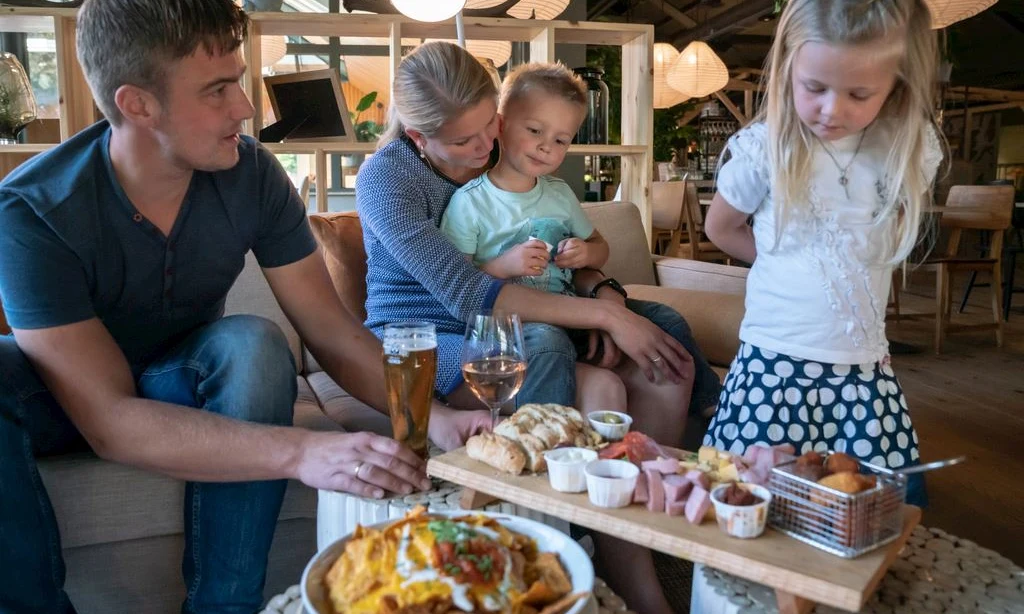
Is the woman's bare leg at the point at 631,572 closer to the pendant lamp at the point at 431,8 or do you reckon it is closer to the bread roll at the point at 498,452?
the bread roll at the point at 498,452

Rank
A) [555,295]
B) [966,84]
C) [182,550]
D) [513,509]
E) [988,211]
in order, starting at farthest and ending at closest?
[966,84] < [988,211] < [555,295] < [182,550] < [513,509]

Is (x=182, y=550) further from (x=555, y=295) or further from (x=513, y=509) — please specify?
(x=555, y=295)

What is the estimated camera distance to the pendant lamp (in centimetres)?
236

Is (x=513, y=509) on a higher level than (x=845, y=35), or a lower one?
lower

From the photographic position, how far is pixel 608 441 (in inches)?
45.6

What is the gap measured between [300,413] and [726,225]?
987mm

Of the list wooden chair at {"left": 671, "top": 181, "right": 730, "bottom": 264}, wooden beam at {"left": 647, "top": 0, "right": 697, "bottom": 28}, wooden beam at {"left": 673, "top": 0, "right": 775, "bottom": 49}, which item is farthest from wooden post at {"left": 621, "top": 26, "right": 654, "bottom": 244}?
wooden beam at {"left": 647, "top": 0, "right": 697, "bottom": 28}

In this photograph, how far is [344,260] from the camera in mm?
2102

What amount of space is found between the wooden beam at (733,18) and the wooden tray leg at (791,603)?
738 cm

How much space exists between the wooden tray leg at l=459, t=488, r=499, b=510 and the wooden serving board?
0.07 meters

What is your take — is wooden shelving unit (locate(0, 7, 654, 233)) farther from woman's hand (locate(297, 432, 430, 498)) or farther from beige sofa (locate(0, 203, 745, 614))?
woman's hand (locate(297, 432, 430, 498))

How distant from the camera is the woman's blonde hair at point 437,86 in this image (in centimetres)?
162

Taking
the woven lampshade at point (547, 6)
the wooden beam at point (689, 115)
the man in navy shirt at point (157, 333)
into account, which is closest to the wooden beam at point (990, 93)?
the wooden beam at point (689, 115)

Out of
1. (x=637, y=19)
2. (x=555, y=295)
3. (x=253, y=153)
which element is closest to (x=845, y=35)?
(x=555, y=295)
